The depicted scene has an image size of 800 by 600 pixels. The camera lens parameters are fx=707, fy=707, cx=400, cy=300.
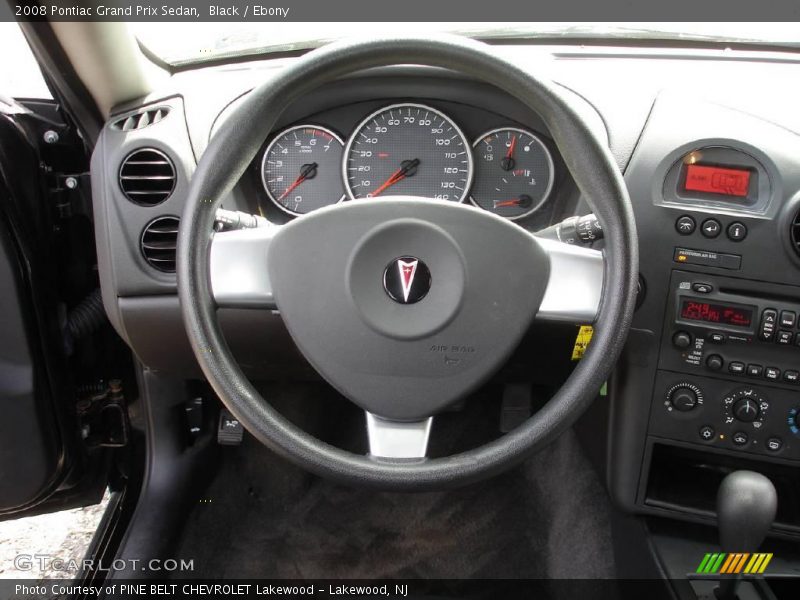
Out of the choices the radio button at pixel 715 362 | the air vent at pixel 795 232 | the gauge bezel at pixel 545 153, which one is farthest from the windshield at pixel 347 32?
the radio button at pixel 715 362

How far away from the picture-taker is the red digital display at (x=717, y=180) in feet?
4.23

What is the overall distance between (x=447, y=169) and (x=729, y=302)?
588 millimetres

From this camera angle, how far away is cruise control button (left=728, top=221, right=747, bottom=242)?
1.27 meters

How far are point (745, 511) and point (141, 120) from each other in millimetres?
1321

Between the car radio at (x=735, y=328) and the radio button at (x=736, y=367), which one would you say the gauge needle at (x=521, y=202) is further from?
the radio button at (x=736, y=367)

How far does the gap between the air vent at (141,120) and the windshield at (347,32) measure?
0.18 meters

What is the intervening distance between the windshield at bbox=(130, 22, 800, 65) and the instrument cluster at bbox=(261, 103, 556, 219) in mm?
225

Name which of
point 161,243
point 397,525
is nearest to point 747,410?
point 397,525

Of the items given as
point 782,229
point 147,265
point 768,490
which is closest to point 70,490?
point 147,265

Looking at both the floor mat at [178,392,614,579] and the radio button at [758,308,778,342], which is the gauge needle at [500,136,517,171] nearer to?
the radio button at [758,308,778,342]

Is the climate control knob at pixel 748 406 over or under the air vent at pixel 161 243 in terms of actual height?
under

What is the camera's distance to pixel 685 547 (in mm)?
1447

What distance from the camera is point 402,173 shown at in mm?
1413

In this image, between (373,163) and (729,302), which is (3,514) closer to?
(373,163)
